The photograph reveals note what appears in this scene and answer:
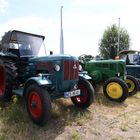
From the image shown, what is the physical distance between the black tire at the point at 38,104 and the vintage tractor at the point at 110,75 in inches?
130

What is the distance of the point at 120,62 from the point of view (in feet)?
31.1

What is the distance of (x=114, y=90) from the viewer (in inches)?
333

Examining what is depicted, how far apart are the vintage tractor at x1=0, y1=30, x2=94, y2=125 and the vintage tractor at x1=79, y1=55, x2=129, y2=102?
1.58 meters

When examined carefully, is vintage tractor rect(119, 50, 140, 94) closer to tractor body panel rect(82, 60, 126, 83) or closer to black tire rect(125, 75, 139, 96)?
black tire rect(125, 75, 139, 96)

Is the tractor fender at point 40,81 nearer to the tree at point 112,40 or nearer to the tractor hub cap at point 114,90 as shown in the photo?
the tractor hub cap at point 114,90

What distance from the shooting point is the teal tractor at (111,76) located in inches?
330

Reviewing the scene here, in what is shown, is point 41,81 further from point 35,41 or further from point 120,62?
point 120,62

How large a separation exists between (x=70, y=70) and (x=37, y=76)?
0.90m

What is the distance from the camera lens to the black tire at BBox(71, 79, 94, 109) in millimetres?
6902

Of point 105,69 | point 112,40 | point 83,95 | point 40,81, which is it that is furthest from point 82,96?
point 112,40

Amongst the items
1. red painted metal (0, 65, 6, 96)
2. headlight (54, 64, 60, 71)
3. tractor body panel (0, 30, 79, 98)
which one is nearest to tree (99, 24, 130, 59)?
tractor body panel (0, 30, 79, 98)

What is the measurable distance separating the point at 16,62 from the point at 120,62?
153 inches

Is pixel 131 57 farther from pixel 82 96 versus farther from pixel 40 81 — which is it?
pixel 40 81

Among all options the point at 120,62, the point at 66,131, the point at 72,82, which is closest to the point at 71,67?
the point at 72,82
